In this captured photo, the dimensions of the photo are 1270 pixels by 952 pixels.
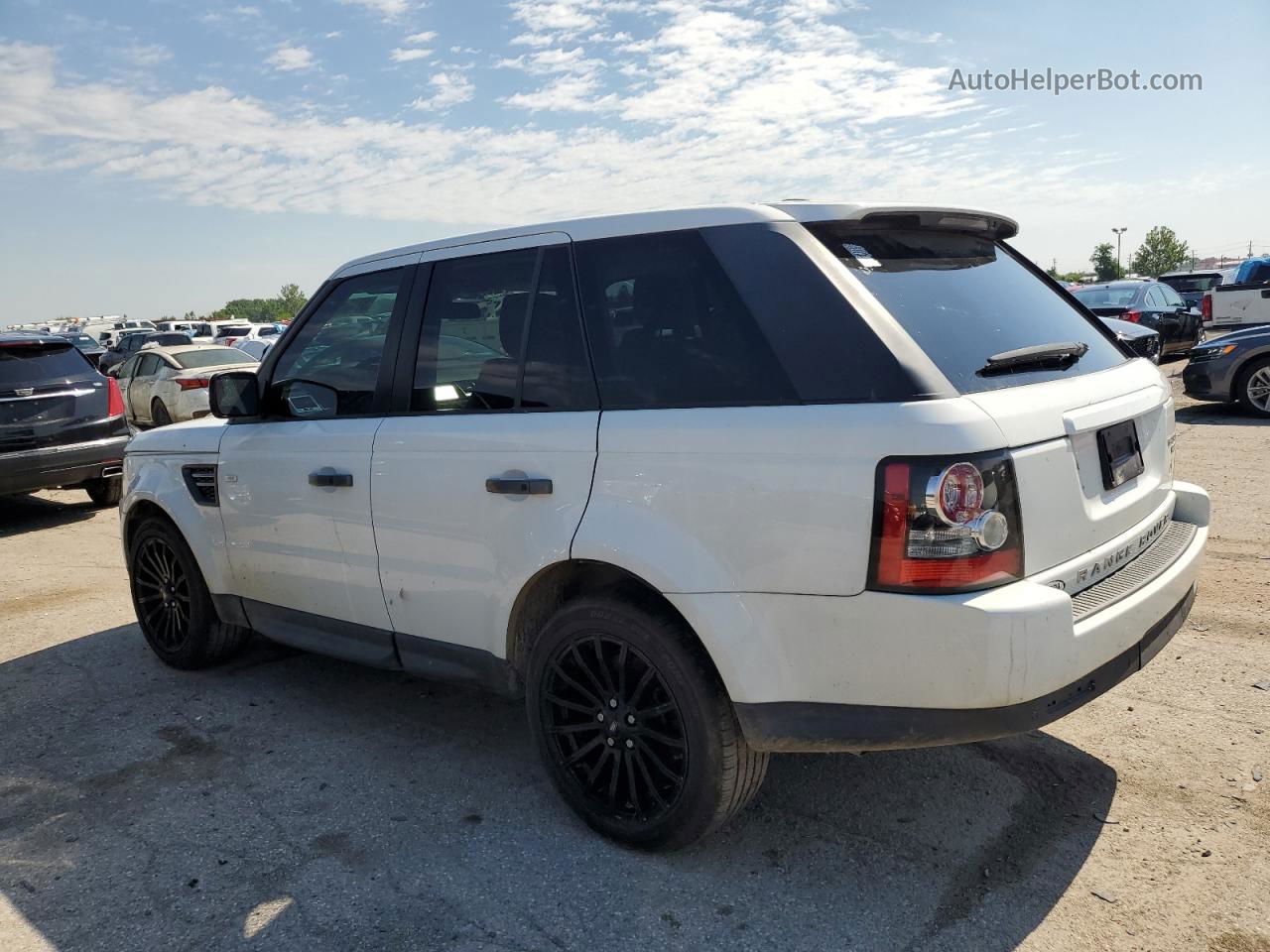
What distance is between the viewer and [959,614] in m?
2.42

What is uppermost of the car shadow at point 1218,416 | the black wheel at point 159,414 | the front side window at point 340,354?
the front side window at point 340,354

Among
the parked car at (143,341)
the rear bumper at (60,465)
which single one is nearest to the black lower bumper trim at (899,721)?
the rear bumper at (60,465)

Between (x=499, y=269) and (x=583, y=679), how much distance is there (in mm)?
1457

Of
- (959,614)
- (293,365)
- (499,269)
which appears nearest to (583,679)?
(959,614)

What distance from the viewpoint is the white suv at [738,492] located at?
8.15 feet

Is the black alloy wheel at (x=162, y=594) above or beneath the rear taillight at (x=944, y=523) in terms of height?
beneath

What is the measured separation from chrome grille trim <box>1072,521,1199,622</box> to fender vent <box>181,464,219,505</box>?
3621 millimetres

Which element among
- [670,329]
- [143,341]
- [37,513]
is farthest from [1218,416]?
[143,341]

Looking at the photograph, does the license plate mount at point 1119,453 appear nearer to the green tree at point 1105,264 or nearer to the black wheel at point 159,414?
the black wheel at point 159,414

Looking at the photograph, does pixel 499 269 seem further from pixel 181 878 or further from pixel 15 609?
pixel 15 609

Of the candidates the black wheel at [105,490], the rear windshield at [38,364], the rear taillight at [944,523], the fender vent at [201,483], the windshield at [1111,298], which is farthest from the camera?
the windshield at [1111,298]

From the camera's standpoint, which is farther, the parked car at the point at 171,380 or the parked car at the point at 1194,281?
the parked car at the point at 1194,281

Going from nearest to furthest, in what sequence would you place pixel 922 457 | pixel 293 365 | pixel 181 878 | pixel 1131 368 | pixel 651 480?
pixel 922 457 → pixel 651 480 → pixel 181 878 → pixel 1131 368 → pixel 293 365

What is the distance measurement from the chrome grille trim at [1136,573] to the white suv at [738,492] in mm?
15
